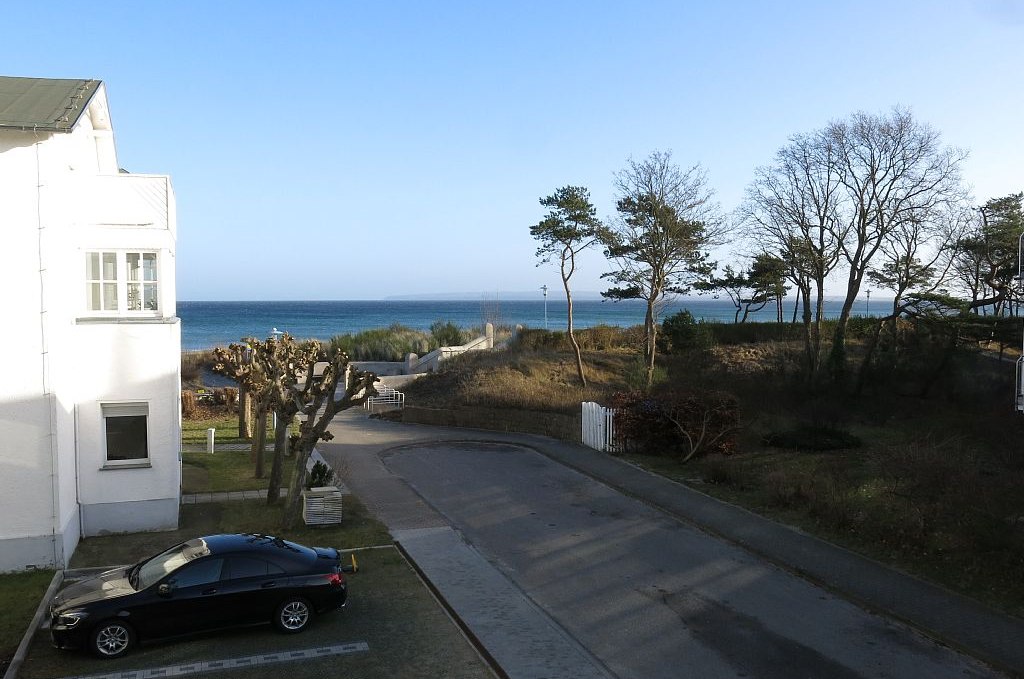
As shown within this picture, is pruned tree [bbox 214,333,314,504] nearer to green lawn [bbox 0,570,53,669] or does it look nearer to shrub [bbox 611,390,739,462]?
green lawn [bbox 0,570,53,669]

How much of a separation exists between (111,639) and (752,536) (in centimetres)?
1026

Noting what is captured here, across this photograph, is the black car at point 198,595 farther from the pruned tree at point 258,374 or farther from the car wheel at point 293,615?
the pruned tree at point 258,374

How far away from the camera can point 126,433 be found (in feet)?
49.1

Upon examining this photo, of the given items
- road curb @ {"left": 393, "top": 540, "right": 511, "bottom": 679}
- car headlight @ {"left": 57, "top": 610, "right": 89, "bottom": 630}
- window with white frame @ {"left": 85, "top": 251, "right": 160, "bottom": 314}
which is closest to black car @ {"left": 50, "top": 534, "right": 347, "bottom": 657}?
car headlight @ {"left": 57, "top": 610, "right": 89, "bottom": 630}

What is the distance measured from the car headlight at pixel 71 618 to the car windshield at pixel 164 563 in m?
0.64

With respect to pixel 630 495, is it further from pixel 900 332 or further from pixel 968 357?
pixel 900 332

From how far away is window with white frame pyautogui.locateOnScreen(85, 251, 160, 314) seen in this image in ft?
48.1

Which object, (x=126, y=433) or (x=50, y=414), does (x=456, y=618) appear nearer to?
(x=50, y=414)

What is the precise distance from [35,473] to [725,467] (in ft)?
45.6

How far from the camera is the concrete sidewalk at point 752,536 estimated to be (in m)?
10.2

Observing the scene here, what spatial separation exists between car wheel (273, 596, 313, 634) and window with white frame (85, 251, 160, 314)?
7.23 m

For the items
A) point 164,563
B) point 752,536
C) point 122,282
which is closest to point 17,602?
point 164,563

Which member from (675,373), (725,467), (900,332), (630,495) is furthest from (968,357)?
(630,495)

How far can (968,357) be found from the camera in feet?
100.0
